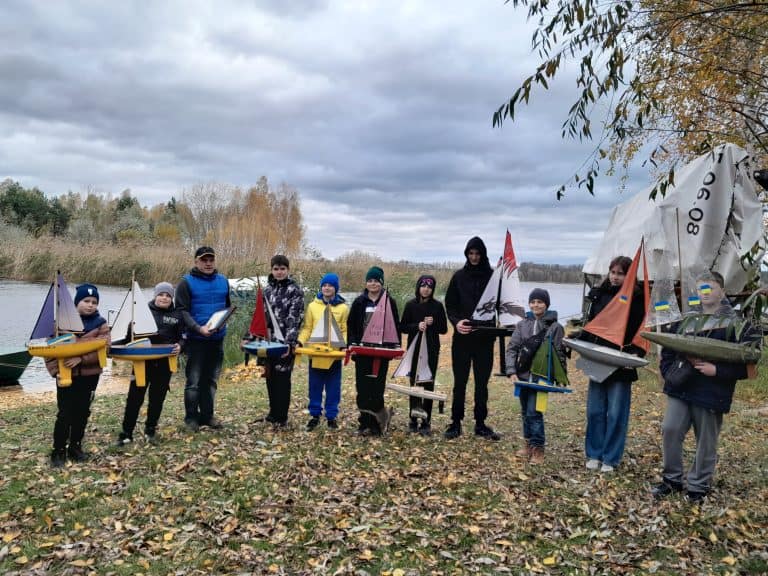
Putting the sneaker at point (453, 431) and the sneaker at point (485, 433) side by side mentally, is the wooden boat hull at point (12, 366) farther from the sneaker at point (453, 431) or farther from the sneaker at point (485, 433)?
the sneaker at point (485, 433)

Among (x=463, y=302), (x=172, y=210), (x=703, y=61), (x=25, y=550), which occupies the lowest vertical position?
(x=25, y=550)

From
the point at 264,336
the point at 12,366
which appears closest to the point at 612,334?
the point at 264,336

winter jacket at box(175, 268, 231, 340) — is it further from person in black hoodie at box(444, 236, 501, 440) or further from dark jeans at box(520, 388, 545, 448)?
dark jeans at box(520, 388, 545, 448)

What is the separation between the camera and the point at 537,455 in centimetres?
598

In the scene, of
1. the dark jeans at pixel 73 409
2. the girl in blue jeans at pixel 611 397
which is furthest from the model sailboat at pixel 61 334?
the girl in blue jeans at pixel 611 397

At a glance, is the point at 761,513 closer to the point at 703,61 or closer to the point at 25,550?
the point at 703,61

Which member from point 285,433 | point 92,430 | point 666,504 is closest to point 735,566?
point 666,504

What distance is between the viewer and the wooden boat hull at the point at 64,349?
5.14 m

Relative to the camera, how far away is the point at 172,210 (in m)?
68.1

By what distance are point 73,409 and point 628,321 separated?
5.37 m

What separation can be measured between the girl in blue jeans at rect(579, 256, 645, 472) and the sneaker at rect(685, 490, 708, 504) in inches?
31.1

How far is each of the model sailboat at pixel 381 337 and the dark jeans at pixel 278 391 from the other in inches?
35.5

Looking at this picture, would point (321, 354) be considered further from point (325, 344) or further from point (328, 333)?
point (328, 333)

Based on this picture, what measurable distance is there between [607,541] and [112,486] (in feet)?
13.7
